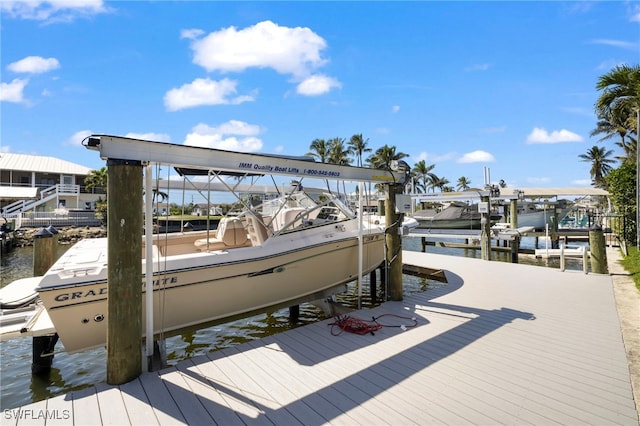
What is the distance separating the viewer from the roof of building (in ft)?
116

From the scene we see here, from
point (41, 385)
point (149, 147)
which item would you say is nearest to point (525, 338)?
point (149, 147)

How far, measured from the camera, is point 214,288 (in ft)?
16.2

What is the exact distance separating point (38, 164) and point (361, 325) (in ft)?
153

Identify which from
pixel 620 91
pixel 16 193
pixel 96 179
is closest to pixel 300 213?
pixel 620 91

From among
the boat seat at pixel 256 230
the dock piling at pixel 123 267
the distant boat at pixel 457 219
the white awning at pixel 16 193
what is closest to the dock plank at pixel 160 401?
the dock piling at pixel 123 267

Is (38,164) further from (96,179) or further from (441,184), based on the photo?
(441,184)

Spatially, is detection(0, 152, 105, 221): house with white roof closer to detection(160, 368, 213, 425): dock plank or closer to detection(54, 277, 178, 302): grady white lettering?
detection(54, 277, 178, 302): grady white lettering

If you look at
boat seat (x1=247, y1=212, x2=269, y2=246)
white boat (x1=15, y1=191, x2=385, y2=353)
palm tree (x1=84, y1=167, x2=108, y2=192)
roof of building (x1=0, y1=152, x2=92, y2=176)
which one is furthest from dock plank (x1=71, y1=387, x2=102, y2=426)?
roof of building (x1=0, y1=152, x2=92, y2=176)

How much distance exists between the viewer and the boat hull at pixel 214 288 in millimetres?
3936

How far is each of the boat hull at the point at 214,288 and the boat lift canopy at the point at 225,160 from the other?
142cm

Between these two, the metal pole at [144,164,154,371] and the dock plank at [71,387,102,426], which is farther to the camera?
the metal pole at [144,164,154,371]

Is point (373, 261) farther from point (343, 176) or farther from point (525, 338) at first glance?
point (525, 338)

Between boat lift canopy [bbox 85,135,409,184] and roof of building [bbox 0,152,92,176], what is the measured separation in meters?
42.7

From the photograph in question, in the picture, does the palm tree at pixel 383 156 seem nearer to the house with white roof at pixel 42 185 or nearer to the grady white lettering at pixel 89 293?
the house with white roof at pixel 42 185
